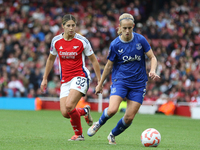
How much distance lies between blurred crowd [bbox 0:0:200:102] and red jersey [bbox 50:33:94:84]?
10519 mm

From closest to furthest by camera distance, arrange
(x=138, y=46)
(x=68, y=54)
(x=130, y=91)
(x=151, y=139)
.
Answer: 1. (x=151, y=139)
2. (x=138, y=46)
3. (x=130, y=91)
4. (x=68, y=54)

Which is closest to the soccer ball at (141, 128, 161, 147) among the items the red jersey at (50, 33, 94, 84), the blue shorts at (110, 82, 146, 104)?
the blue shorts at (110, 82, 146, 104)

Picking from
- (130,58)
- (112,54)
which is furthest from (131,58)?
(112,54)

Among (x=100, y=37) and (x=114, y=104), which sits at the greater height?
(x=100, y=37)

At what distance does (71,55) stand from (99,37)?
1419 centimetres

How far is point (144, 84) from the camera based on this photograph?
6.77 m

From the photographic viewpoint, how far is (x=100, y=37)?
2117 cm

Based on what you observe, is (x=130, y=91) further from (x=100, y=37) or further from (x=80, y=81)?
(x=100, y=37)

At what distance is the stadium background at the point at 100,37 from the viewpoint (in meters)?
18.5

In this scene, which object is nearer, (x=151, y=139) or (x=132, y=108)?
(x=151, y=139)

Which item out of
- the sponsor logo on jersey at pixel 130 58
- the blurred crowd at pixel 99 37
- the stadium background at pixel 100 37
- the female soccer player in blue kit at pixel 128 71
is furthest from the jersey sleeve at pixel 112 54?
the blurred crowd at pixel 99 37

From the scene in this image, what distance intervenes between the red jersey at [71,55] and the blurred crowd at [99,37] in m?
10.5

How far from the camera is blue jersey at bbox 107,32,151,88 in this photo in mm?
6598

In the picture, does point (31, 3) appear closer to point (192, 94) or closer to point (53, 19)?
point (53, 19)
